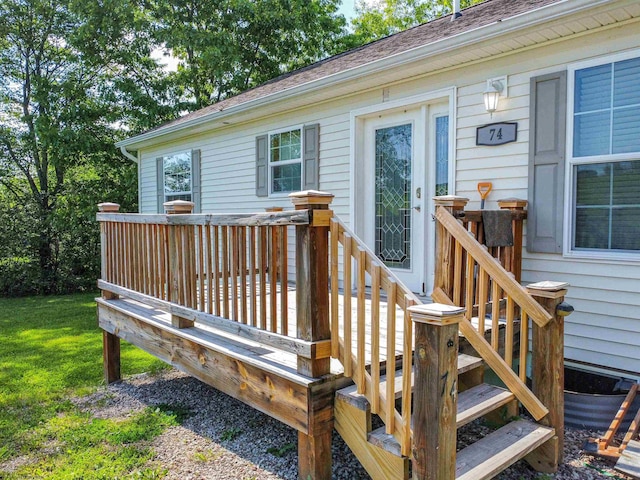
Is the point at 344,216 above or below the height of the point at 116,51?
below

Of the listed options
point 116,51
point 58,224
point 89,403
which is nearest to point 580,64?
point 89,403

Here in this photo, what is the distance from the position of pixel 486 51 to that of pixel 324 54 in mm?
12904

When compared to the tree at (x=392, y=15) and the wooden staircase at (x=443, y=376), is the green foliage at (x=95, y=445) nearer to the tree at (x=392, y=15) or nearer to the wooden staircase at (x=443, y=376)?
the wooden staircase at (x=443, y=376)

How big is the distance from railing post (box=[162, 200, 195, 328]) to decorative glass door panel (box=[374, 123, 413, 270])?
231cm

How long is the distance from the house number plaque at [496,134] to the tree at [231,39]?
10.5 metres

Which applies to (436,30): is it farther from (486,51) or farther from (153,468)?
(153,468)

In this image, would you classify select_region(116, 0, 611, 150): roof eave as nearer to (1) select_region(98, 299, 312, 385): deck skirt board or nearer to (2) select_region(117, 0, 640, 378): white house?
(2) select_region(117, 0, 640, 378): white house

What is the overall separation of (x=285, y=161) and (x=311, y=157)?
58 cm

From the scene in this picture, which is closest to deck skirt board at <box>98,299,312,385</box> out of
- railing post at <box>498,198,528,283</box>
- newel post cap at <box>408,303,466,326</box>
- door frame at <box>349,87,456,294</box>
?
newel post cap at <box>408,303,466,326</box>

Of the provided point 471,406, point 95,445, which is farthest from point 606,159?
point 95,445

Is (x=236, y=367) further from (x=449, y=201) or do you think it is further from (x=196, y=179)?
(x=196, y=179)

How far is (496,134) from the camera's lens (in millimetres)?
4004

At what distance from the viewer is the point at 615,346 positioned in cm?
345

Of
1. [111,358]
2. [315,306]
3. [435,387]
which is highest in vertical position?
[315,306]
